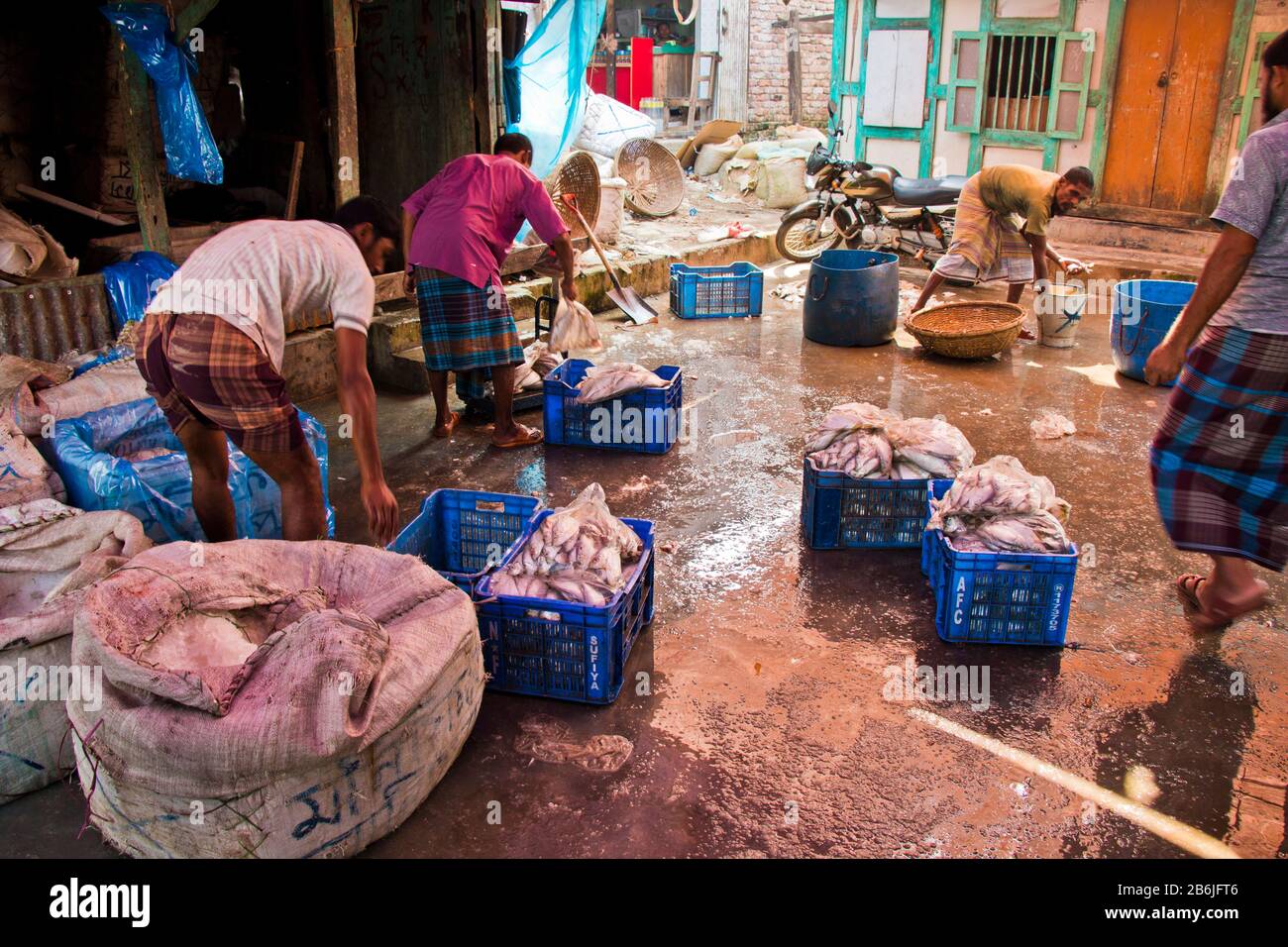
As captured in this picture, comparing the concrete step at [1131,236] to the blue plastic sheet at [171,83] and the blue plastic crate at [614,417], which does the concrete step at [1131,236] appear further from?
the blue plastic sheet at [171,83]

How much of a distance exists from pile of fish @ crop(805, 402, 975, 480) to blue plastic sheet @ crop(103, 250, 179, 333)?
159 inches

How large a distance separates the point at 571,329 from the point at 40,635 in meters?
3.99

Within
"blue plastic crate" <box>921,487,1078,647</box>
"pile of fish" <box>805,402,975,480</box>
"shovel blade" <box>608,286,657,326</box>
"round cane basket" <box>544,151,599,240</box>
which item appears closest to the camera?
"blue plastic crate" <box>921,487,1078,647</box>

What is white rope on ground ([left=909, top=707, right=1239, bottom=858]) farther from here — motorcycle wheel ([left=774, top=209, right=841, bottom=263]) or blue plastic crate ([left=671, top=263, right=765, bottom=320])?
motorcycle wheel ([left=774, top=209, right=841, bottom=263])

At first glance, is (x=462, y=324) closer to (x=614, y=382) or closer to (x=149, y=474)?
→ (x=614, y=382)

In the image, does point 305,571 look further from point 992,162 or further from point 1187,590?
point 992,162

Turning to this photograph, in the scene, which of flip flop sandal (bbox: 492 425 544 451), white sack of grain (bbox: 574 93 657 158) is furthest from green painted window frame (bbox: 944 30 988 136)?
flip flop sandal (bbox: 492 425 544 451)

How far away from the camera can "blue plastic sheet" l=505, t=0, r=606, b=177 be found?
30.3ft

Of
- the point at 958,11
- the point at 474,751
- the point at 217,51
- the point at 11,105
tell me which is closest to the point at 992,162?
the point at 958,11

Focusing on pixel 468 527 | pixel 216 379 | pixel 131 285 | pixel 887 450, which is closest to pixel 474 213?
pixel 131 285

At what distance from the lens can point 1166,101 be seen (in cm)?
1038

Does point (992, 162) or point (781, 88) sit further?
point (781, 88)
